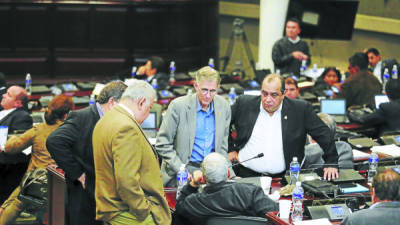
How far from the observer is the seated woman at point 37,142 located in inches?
224

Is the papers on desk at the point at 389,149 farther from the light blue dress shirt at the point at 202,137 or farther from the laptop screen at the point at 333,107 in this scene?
the light blue dress shirt at the point at 202,137

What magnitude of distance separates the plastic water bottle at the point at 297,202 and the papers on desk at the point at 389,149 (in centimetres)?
182

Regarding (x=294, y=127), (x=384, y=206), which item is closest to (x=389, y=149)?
(x=294, y=127)

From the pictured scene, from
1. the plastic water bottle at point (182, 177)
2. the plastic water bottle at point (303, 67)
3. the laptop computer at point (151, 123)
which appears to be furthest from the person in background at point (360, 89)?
the plastic water bottle at point (182, 177)

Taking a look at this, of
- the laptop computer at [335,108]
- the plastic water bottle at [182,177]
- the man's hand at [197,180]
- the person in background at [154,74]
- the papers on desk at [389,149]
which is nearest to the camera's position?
the man's hand at [197,180]

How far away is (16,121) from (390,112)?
397cm

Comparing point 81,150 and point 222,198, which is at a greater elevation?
point 81,150

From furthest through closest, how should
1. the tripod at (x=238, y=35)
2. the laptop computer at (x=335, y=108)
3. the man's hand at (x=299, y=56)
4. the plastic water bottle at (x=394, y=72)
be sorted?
the tripod at (x=238, y=35) → the man's hand at (x=299, y=56) → the plastic water bottle at (x=394, y=72) → the laptop computer at (x=335, y=108)

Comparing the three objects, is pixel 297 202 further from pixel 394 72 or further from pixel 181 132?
pixel 394 72

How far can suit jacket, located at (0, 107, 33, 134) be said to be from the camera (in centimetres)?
655

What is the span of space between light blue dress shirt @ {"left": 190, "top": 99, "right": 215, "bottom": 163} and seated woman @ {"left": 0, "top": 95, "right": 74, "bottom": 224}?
124cm

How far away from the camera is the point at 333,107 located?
7.86 meters

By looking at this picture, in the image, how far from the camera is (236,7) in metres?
15.4

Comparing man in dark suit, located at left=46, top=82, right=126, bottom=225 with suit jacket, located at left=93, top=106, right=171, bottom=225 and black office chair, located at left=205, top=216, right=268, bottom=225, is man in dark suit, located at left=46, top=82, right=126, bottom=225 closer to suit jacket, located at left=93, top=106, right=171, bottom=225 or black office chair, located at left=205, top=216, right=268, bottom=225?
suit jacket, located at left=93, top=106, right=171, bottom=225
